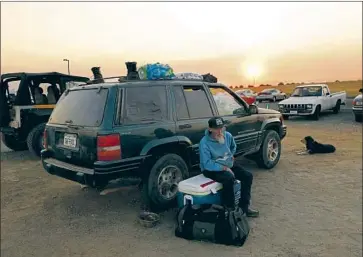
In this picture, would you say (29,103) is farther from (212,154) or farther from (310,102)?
(310,102)

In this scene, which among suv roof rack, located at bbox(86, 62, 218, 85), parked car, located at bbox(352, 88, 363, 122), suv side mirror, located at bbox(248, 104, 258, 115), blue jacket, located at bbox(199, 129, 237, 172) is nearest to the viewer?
blue jacket, located at bbox(199, 129, 237, 172)

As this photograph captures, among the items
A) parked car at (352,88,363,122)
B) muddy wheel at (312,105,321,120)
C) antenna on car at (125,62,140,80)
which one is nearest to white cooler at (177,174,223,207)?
antenna on car at (125,62,140,80)

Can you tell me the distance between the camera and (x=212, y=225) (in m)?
3.70

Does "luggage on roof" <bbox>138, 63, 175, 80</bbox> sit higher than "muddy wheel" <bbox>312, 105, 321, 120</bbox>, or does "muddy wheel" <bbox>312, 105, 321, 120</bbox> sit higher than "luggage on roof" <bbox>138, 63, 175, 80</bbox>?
"luggage on roof" <bbox>138, 63, 175, 80</bbox>

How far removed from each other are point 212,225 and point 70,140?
2269 millimetres

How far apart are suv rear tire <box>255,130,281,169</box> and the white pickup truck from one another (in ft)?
31.2

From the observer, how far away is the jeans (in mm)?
4148

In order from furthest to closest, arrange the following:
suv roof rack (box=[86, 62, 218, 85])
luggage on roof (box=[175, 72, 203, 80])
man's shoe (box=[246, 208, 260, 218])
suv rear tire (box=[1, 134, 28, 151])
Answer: suv rear tire (box=[1, 134, 28, 151]) → luggage on roof (box=[175, 72, 203, 80]) → suv roof rack (box=[86, 62, 218, 85]) → man's shoe (box=[246, 208, 260, 218])

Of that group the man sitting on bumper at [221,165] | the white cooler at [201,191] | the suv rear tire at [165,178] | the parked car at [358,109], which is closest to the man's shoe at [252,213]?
the man sitting on bumper at [221,165]

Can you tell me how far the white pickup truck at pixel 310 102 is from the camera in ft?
51.2

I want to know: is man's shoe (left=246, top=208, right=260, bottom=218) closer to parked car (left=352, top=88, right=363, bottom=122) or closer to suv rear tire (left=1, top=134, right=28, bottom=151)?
suv rear tire (left=1, top=134, right=28, bottom=151)

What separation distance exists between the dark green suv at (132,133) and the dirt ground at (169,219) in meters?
0.65

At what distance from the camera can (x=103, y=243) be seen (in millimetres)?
3863

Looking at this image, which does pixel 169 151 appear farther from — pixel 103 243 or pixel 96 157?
pixel 103 243
